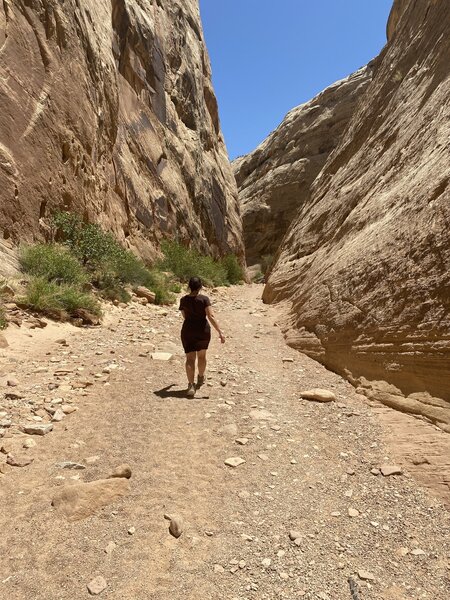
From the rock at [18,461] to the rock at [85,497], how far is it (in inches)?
21.5

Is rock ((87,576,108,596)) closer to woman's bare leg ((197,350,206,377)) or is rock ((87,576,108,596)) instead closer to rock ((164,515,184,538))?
rock ((164,515,184,538))

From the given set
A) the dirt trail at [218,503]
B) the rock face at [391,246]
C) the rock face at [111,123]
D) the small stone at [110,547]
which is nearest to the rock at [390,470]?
the dirt trail at [218,503]

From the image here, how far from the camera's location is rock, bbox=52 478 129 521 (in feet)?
9.53

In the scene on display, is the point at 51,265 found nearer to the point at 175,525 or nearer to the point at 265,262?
the point at 175,525

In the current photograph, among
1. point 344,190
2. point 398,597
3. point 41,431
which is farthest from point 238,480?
point 344,190

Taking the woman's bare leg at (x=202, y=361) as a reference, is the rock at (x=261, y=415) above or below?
below

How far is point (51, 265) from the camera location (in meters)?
8.62

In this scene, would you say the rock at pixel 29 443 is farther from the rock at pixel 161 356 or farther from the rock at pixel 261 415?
the rock at pixel 161 356

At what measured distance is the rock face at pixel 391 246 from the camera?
4.73 m

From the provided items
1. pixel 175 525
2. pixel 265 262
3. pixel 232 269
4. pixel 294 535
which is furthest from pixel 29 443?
pixel 265 262

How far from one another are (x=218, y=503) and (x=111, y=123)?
14.0 metres

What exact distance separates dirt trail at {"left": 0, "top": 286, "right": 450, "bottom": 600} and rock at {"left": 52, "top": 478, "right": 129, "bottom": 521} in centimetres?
7

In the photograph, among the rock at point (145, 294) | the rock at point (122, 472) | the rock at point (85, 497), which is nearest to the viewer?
the rock at point (85, 497)

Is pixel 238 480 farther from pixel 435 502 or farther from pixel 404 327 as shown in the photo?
pixel 404 327
